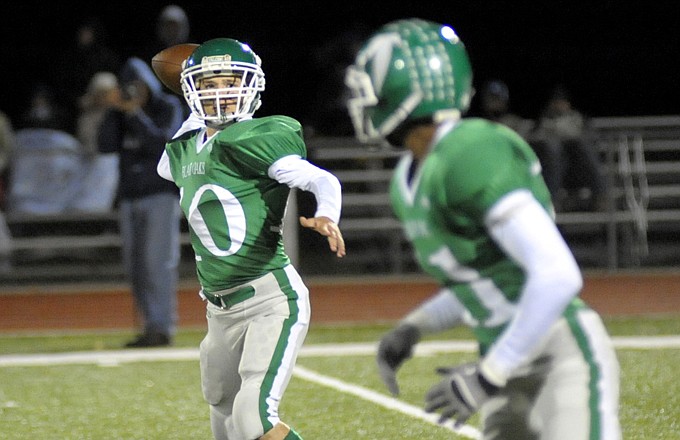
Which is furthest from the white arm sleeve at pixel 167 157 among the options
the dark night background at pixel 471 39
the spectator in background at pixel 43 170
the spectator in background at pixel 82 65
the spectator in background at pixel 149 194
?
the dark night background at pixel 471 39

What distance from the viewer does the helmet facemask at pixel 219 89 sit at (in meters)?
4.18

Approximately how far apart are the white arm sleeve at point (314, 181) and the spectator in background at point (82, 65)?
850 centimetres

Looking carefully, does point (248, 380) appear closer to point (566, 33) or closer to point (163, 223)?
point (163, 223)

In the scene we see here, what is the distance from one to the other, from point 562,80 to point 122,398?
11.6 metres

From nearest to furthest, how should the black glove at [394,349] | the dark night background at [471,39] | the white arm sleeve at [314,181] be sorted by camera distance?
the black glove at [394,349], the white arm sleeve at [314,181], the dark night background at [471,39]

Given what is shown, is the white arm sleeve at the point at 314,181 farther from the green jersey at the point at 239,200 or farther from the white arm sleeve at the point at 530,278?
the white arm sleeve at the point at 530,278

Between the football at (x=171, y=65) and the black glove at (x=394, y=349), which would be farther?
the football at (x=171, y=65)

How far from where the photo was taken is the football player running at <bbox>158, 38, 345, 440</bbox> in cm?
400

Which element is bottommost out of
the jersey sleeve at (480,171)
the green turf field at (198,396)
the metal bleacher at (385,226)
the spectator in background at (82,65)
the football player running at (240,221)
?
the metal bleacher at (385,226)

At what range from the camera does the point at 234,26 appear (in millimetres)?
16328

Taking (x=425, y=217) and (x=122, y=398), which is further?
(x=122, y=398)

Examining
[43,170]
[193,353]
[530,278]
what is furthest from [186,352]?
[530,278]

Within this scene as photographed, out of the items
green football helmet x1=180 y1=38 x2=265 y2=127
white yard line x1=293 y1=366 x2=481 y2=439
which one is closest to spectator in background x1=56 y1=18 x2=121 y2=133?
white yard line x1=293 y1=366 x2=481 y2=439

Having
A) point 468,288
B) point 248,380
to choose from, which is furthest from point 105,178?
point 468,288
